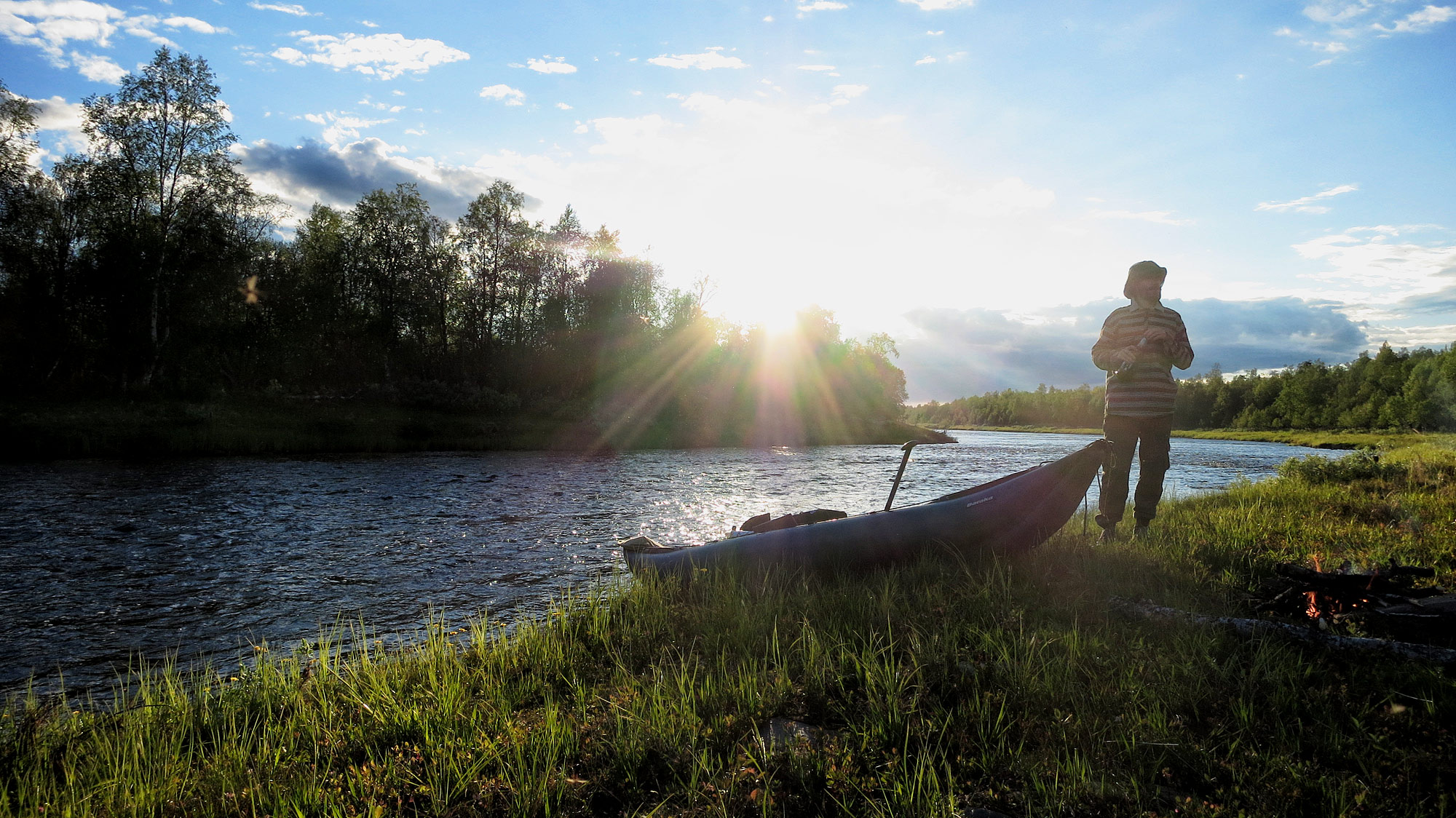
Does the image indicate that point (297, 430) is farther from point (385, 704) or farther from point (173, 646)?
point (385, 704)

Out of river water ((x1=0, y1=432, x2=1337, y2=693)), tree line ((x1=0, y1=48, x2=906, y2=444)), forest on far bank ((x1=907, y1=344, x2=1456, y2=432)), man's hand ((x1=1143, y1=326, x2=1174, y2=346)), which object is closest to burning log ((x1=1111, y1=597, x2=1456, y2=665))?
man's hand ((x1=1143, y1=326, x2=1174, y2=346))

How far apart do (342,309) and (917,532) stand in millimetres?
35878

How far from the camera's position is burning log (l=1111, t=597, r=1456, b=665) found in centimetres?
298

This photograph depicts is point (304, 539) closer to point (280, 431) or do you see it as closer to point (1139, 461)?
point (1139, 461)

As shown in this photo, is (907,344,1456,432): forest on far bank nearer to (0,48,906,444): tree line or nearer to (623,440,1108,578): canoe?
(0,48,906,444): tree line

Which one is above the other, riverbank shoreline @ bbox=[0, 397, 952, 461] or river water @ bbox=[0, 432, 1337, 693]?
riverbank shoreline @ bbox=[0, 397, 952, 461]

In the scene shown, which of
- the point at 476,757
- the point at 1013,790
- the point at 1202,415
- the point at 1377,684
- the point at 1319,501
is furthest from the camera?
the point at 1202,415

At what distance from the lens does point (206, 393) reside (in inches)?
982

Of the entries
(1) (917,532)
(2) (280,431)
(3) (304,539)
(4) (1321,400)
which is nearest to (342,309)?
(2) (280,431)

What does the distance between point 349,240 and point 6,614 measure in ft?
113

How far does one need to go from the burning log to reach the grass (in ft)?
0.23

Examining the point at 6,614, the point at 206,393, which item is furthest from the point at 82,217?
the point at 6,614

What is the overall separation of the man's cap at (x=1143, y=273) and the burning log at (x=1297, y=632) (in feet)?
10.6

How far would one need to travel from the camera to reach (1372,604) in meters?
3.76
